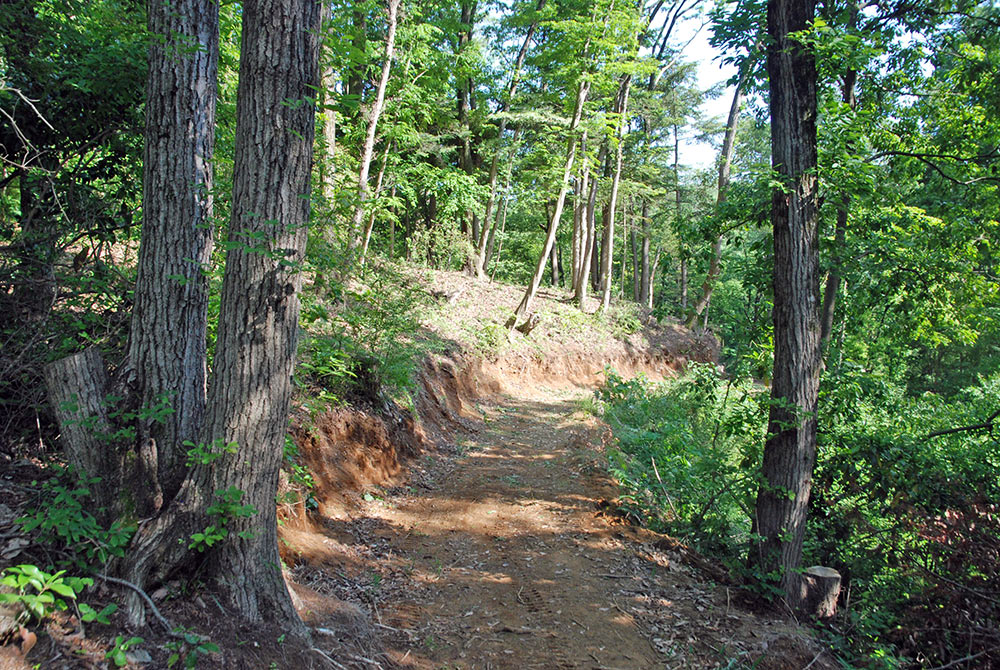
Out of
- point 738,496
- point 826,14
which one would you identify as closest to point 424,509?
point 738,496

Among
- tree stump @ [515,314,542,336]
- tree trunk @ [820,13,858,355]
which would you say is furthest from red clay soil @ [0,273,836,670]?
tree stump @ [515,314,542,336]

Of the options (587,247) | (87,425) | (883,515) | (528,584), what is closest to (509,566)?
(528,584)

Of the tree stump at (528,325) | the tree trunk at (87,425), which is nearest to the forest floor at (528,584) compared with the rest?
the tree trunk at (87,425)

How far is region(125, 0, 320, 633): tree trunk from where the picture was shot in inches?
127

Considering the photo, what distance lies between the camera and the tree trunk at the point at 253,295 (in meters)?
3.22

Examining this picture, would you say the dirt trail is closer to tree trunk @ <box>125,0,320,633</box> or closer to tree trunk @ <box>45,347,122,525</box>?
tree trunk @ <box>125,0,320,633</box>

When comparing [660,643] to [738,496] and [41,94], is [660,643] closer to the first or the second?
[738,496]

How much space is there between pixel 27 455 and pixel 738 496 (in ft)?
21.0

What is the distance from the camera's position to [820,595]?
5.16m

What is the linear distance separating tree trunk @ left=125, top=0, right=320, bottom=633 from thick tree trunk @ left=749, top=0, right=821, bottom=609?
14.6 ft

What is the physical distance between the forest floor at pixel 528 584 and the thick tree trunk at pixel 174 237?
6.18ft

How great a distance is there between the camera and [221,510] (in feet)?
10.3

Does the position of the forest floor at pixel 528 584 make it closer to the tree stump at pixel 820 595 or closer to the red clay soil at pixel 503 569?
the red clay soil at pixel 503 569

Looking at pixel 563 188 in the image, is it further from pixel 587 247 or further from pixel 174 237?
pixel 174 237
